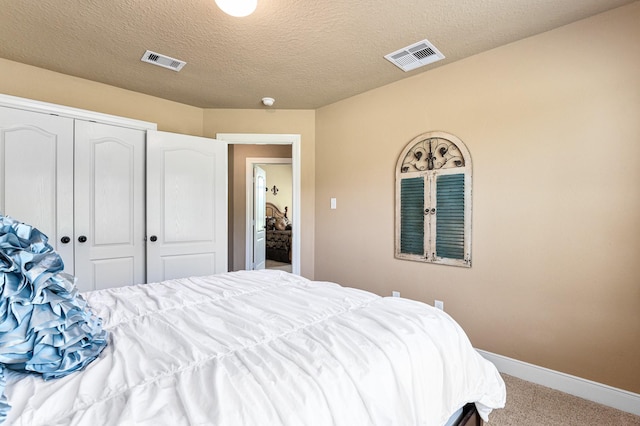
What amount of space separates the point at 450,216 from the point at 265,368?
212cm

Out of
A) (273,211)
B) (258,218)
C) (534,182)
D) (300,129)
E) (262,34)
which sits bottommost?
(258,218)

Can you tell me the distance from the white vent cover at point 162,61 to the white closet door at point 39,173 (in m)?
0.87

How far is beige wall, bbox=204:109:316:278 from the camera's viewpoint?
3693mm

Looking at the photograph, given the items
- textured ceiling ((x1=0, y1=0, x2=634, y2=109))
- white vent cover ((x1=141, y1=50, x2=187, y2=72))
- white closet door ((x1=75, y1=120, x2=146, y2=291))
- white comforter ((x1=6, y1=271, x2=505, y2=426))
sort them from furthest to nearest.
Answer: white closet door ((x1=75, y1=120, x2=146, y2=291)) < white vent cover ((x1=141, y1=50, x2=187, y2=72)) < textured ceiling ((x1=0, y1=0, x2=634, y2=109)) < white comforter ((x1=6, y1=271, x2=505, y2=426))

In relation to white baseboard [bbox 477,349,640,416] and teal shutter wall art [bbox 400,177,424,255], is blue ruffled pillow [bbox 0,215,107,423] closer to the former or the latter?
teal shutter wall art [bbox 400,177,424,255]

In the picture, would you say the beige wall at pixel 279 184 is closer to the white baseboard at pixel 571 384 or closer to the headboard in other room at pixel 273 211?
the headboard in other room at pixel 273 211

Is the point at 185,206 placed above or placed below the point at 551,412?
above

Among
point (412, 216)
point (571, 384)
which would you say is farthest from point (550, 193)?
point (571, 384)

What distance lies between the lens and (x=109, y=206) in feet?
9.32

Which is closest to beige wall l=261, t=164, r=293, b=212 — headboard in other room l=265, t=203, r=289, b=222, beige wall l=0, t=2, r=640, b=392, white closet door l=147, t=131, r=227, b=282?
headboard in other room l=265, t=203, r=289, b=222

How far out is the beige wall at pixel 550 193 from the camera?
74.4 inches

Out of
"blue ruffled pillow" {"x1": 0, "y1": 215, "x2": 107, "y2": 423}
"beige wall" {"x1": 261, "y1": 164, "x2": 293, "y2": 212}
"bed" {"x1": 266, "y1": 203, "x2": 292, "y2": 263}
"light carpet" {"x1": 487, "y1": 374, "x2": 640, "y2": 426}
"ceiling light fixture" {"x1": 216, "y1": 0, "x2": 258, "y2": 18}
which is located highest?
"ceiling light fixture" {"x1": 216, "y1": 0, "x2": 258, "y2": 18}

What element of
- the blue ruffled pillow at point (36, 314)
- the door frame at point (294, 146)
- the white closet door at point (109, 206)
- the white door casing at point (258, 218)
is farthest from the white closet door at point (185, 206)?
the blue ruffled pillow at point (36, 314)

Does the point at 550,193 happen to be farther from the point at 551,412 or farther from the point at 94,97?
the point at 94,97
